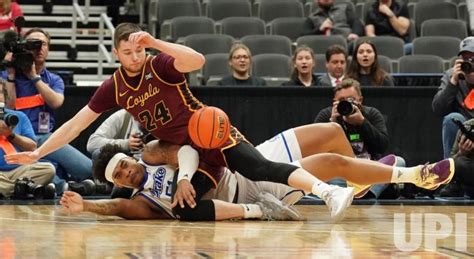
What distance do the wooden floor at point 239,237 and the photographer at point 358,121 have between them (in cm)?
112

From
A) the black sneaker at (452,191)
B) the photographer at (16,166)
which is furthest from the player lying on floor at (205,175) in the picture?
the black sneaker at (452,191)

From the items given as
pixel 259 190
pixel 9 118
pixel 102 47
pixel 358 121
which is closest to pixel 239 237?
pixel 259 190

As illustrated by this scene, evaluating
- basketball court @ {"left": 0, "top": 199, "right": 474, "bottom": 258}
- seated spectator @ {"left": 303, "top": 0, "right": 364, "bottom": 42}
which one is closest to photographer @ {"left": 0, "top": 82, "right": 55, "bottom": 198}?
basketball court @ {"left": 0, "top": 199, "right": 474, "bottom": 258}

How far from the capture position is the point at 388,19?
13.1 m

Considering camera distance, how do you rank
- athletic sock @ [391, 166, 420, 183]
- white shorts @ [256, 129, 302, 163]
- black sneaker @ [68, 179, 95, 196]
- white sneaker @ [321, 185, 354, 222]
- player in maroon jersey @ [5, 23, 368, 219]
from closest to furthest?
white sneaker @ [321, 185, 354, 222]
player in maroon jersey @ [5, 23, 368, 219]
athletic sock @ [391, 166, 420, 183]
white shorts @ [256, 129, 302, 163]
black sneaker @ [68, 179, 95, 196]

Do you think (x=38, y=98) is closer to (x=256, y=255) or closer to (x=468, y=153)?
(x=468, y=153)

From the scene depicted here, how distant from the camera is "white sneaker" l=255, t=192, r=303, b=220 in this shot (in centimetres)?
712

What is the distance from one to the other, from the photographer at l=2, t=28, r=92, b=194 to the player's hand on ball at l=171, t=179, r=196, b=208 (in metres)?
2.69

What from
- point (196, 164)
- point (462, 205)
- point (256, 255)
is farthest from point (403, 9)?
point (256, 255)

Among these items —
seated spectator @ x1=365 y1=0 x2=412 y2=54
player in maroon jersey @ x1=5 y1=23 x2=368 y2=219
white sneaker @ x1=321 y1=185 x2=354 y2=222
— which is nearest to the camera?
white sneaker @ x1=321 y1=185 x2=354 y2=222

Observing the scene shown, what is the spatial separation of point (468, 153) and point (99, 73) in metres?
4.94

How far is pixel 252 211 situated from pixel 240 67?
3.67m

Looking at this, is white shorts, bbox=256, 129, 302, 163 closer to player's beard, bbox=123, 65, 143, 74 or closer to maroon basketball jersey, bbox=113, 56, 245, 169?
maroon basketball jersey, bbox=113, 56, 245, 169

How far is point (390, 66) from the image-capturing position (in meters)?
11.8
